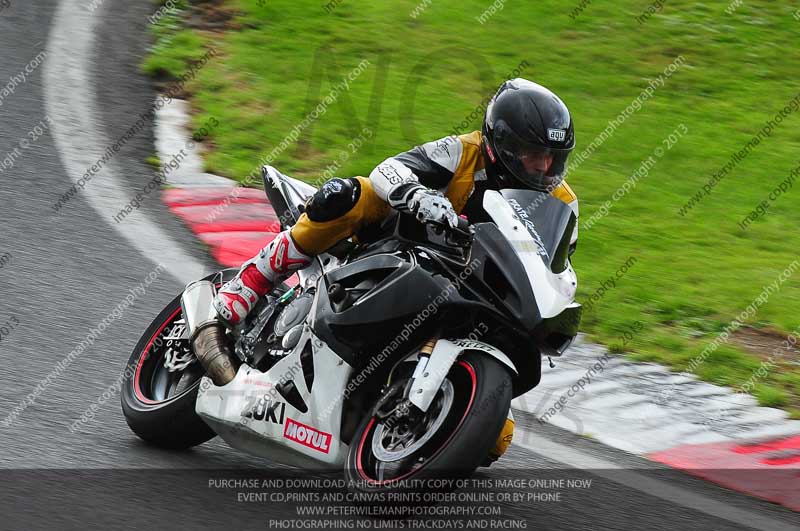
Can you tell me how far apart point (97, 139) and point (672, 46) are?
6.30 m

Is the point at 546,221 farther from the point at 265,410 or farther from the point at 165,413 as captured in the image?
the point at 165,413

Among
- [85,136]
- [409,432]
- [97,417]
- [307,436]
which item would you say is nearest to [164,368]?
[97,417]

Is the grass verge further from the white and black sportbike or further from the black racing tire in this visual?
the black racing tire

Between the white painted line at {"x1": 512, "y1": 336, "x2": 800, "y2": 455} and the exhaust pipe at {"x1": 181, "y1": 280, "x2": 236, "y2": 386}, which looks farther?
the white painted line at {"x1": 512, "y1": 336, "x2": 800, "y2": 455}

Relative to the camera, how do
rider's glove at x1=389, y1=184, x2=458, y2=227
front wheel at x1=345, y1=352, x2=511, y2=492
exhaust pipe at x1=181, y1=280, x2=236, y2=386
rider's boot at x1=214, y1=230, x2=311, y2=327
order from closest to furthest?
front wheel at x1=345, y1=352, x2=511, y2=492 → rider's glove at x1=389, y1=184, x2=458, y2=227 → exhaust pipe at x1=181, y1=280, x2=236, y2=386 → rider's boot at x1=214, y1=230, x2=311, y2=327

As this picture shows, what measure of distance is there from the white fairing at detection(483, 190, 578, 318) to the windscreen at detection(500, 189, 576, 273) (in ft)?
A: 0.08

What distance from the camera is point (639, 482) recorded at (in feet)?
17.4

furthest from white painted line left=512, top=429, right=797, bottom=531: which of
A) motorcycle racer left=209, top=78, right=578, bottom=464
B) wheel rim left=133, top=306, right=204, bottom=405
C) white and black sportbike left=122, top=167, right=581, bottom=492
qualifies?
wheel rim left=133, top=306, right=204, bottom=405

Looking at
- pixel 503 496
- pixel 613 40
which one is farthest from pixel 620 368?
pixel 613 40

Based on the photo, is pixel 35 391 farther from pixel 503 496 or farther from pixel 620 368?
pixel 620 368

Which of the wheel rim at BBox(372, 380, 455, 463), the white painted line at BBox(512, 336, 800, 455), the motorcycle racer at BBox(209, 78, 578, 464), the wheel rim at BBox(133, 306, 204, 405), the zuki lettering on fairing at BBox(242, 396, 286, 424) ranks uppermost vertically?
the motorcycle racer at BBox(209, 78, 578, 464)

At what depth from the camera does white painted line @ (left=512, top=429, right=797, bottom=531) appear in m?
5.00

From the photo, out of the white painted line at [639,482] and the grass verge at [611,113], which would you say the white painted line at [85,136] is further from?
the white painted line at [639,482]

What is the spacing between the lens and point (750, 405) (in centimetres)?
631
